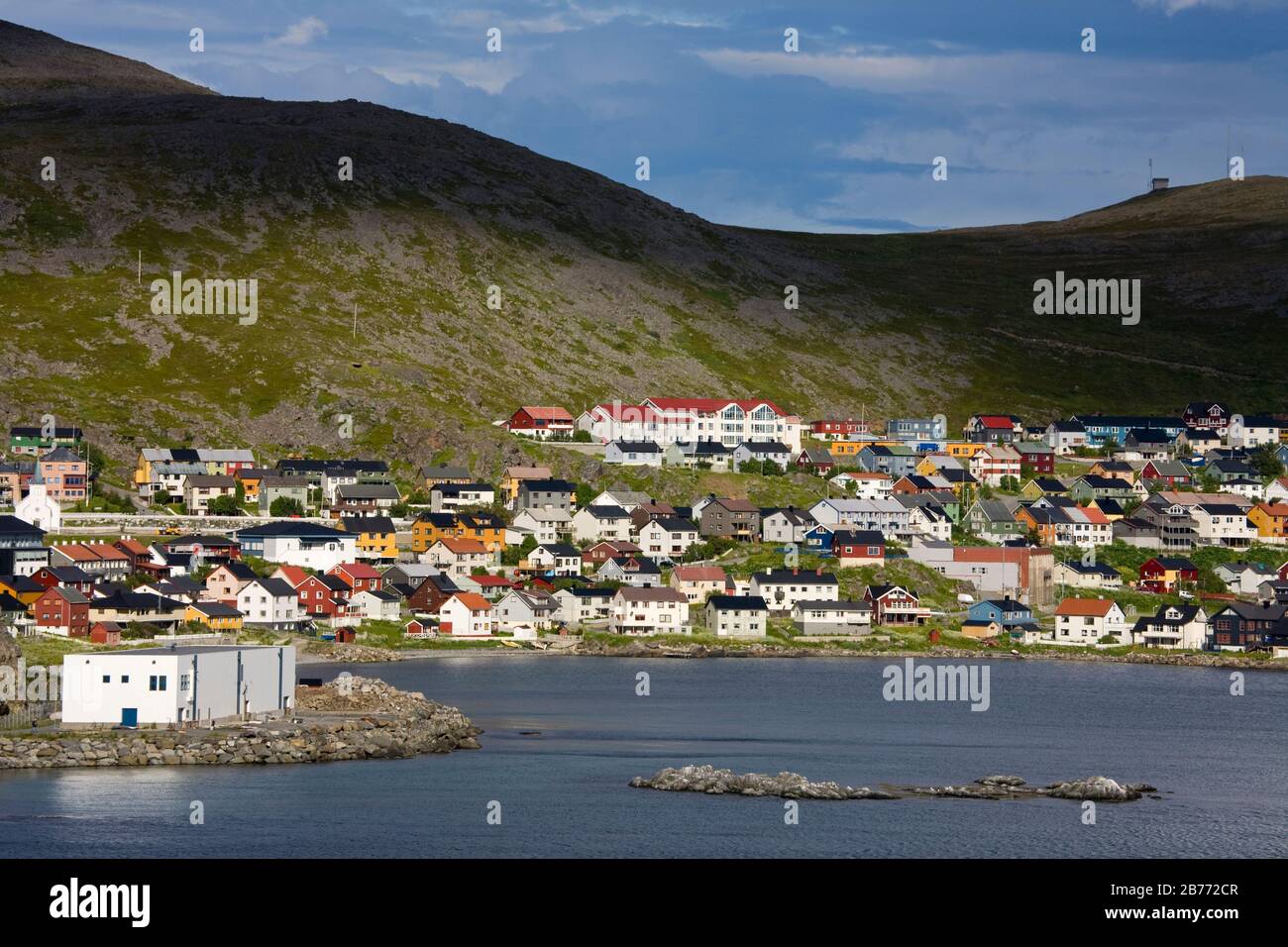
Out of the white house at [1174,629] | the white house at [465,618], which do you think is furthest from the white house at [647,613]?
the white house at [1174,629]

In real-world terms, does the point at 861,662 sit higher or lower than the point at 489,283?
lower

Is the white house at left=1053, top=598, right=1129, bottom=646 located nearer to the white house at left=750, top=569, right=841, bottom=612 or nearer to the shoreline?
the shoreline

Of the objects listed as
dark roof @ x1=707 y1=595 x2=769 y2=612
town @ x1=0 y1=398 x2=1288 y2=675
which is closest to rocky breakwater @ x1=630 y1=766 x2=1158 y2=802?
town @ x1=0 y1=398 x2=1288 y2=675

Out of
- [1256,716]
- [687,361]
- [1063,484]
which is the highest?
[687,361]

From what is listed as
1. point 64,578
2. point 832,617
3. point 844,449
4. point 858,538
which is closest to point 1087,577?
point 858,538
